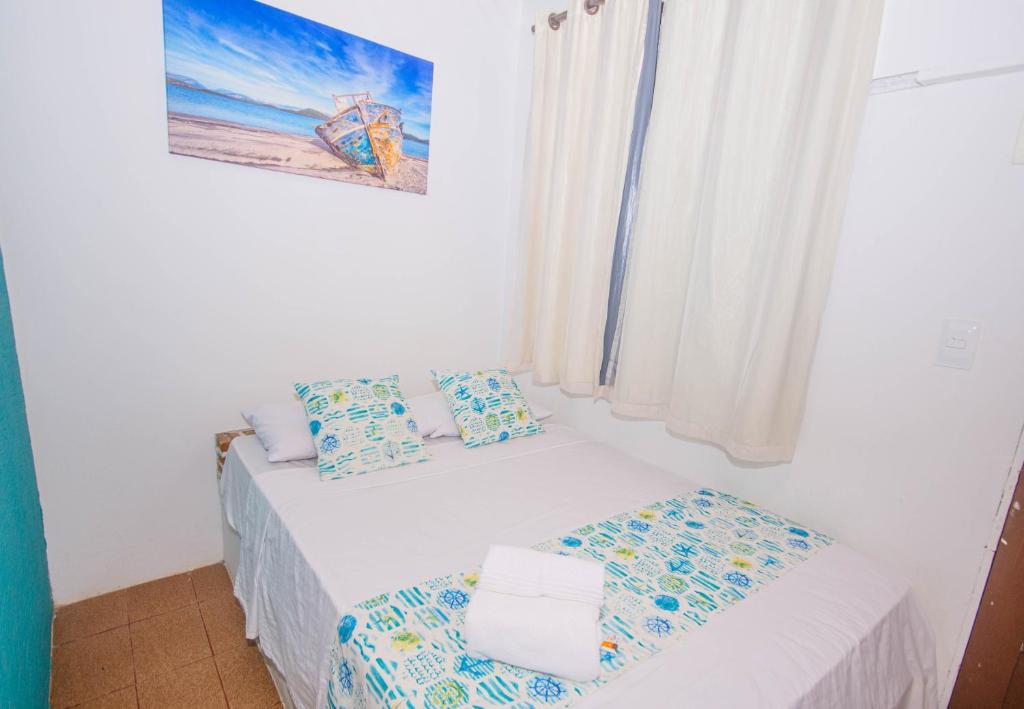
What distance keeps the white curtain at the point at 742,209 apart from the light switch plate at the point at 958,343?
0.31 metres

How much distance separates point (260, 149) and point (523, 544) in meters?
1.74

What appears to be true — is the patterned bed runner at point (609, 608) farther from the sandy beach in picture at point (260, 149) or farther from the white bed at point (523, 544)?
the sandy beach in picture at point (260, 149)

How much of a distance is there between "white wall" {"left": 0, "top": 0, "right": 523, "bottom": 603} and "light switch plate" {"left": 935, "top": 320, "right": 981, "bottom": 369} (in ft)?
6.31

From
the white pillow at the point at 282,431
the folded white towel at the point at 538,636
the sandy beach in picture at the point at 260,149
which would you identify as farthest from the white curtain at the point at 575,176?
the folded white towel at the point at 538,636

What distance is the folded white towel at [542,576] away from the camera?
3.54 ft

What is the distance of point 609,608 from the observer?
116 centimetres

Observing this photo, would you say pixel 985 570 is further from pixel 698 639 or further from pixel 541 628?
pixel 541 628

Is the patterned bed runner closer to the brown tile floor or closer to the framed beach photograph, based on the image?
the brown tile floor

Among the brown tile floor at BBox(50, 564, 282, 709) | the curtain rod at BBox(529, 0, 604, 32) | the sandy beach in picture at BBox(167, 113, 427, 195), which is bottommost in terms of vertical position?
the brown tile floor at BBox(50, 564, 282, 709)

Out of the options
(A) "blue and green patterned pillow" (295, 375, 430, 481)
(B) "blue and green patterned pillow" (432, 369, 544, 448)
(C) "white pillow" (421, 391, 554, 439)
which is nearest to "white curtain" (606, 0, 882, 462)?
(B) "blue and green patterned pillow" (432, 369, 544, 448)

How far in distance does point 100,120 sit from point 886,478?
2.77 meters

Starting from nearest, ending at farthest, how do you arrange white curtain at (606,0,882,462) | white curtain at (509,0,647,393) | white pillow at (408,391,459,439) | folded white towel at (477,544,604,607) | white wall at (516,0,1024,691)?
folded white towel at (477,544,604,607) < white wall at (516,0,1024,691) < white curtain at (606,0,882,462) < white curtain at (509,0,647,393) < white pillow at (408,391,459,439)

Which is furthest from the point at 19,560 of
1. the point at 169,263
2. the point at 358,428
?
the point at 169,263

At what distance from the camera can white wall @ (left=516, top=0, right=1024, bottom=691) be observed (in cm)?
126
